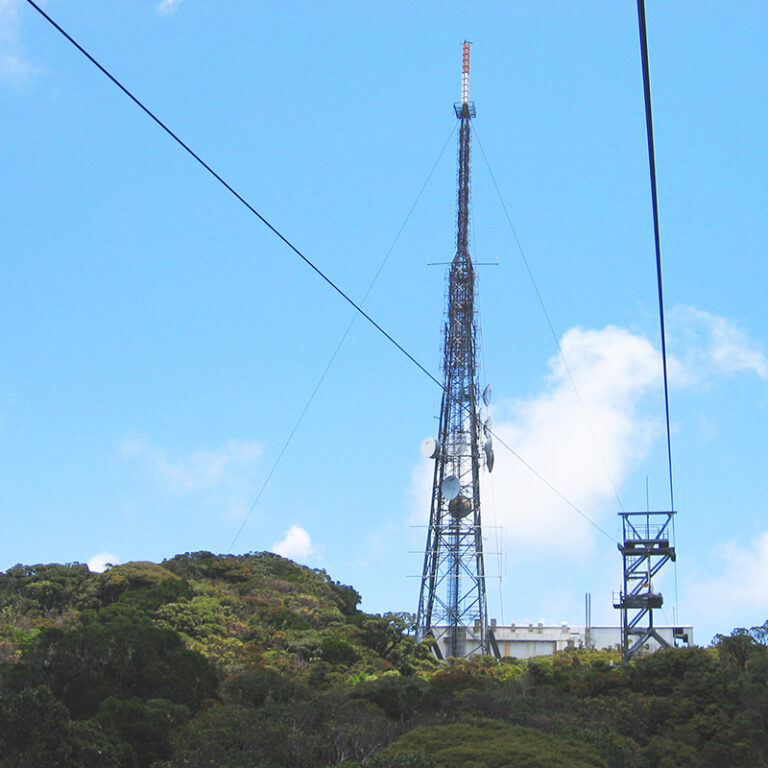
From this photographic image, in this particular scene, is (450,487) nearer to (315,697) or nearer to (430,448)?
(430,448)

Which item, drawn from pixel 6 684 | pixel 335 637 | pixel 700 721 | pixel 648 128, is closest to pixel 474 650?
pixel 335 637

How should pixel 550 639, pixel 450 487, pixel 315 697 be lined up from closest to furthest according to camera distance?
pixel 315 697, pixel 450 487, pixel 550 639

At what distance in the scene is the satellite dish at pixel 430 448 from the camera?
177ft

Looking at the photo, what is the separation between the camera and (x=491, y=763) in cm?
2366

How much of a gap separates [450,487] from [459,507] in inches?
42.3

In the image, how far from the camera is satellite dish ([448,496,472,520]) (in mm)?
53219

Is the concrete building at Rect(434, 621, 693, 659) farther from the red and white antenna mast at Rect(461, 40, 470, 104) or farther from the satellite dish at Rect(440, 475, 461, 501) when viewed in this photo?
the red and white antenna mast at Rect(461, 40, 470, 104)

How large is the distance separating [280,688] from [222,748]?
7.24 meters

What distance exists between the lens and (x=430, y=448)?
177ft

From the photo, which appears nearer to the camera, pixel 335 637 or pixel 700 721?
pixel 700 721

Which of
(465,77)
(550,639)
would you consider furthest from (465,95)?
(550,639)

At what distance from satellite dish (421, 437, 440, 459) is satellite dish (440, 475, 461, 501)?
54.7 inches

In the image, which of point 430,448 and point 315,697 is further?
point 430,448

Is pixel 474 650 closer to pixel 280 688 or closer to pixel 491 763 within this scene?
pixel 280 688
